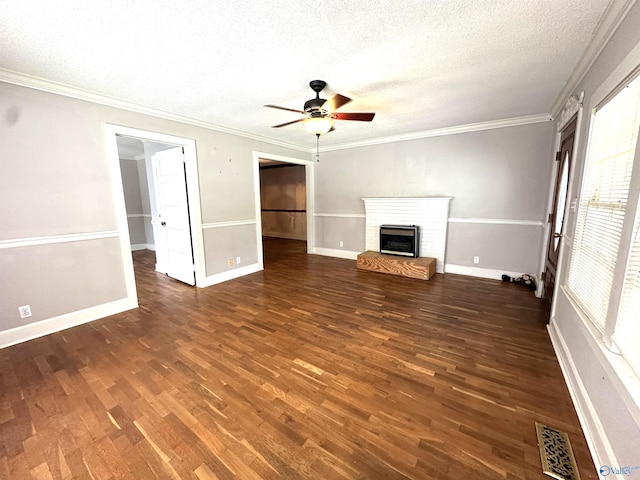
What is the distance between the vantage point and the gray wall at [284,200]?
8305 mm

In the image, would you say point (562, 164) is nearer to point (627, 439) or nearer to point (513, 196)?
point (513, 196)

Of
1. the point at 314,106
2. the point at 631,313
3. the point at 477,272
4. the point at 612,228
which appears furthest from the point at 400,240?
the point at 631,313

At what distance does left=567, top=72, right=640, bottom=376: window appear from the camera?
4.09 ft

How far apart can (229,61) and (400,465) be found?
3006 millimetres

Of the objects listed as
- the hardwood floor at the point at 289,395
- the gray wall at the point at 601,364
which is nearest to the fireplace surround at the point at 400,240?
the hardwood floor at the point at 289,395

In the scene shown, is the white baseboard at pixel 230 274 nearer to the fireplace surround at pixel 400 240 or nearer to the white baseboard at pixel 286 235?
the fireplace surround at pixel 400 240

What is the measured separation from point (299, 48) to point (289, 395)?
100 inches

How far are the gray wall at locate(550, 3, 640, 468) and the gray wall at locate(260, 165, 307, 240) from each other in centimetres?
654

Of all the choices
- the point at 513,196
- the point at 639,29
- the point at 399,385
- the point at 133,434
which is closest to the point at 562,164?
the point at 513,196

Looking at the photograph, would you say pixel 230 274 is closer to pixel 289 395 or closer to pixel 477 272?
pixel 289 395

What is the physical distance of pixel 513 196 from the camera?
3979 millimetres

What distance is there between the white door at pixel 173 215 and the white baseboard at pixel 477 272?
4363 millimetres

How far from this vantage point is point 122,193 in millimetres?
3098

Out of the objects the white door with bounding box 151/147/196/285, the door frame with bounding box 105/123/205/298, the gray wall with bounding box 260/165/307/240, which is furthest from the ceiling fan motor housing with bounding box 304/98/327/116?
the gray wall with bounding box 260/165/307/240
